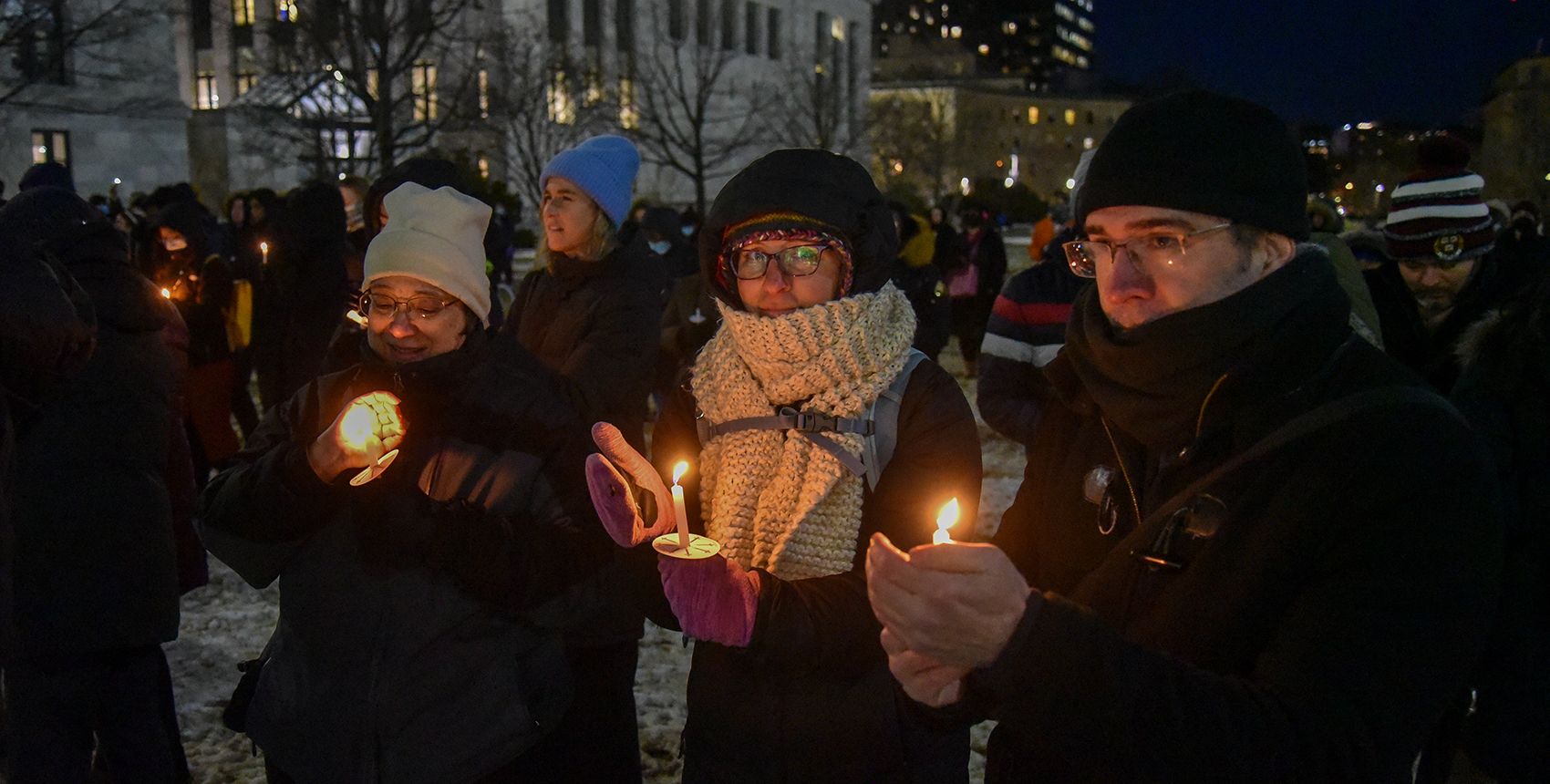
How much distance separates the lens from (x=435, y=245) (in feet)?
9.09

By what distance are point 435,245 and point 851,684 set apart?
1.54 metres

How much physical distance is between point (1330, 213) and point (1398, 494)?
929 cm

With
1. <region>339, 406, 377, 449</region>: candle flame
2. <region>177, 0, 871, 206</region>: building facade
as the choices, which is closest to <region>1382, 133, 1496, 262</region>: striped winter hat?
<region>339, 406, 377, 449</region>: candle flame

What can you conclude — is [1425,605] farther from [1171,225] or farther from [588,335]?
[588,335]

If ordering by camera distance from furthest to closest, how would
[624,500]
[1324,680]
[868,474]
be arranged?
[868,474] → [624,500] → [1324,680]

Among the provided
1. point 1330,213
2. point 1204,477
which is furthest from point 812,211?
point 1330,213

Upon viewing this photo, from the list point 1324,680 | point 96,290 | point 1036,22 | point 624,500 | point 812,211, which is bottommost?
point 1324,680

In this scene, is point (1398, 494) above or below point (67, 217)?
below

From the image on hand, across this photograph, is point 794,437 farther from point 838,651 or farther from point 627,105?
point 627,105

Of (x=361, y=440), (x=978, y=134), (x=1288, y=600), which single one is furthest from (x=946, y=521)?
(x=978, y=134)

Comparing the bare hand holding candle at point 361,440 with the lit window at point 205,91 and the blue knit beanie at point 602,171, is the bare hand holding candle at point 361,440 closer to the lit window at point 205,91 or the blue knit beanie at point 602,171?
the blue knit beanie at point 602,171

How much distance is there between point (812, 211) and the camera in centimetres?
246

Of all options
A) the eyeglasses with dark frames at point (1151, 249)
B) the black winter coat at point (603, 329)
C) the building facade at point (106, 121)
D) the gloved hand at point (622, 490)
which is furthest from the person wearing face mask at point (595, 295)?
the building facade at point (106, 121)

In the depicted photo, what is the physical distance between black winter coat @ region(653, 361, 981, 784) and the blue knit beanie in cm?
215
